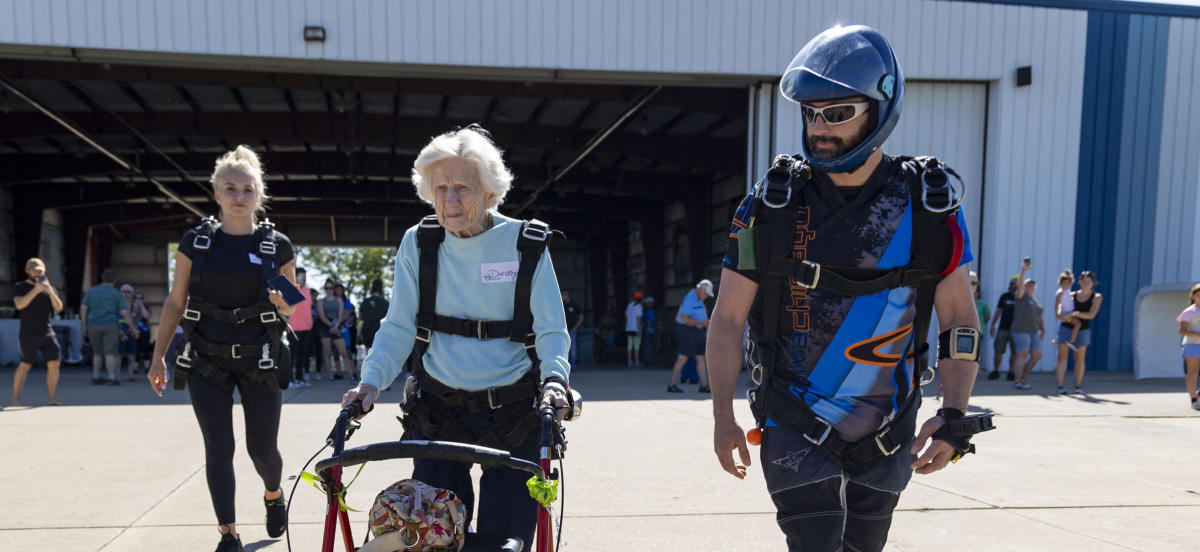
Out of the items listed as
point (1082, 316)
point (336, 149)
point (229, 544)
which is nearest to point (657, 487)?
point (229, 544)

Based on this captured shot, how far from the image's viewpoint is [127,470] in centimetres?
563

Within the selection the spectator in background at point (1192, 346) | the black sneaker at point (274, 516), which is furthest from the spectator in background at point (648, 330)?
the black sneaker at point (274, 516)

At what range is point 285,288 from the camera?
360 centimetres

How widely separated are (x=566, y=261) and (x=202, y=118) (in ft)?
59.0

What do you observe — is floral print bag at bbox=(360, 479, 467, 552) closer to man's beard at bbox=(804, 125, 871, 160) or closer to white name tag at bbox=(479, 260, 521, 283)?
white name tag at bbox=(479, 260, 521, 283)

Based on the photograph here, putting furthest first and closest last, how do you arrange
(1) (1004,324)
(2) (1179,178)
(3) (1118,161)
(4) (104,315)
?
(2) (1179,178) < (3) (1118,161) < (1) (1004,324) < (4) (104,315)

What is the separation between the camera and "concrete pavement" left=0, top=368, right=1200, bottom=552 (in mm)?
3973

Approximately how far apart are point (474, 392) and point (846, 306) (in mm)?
1068

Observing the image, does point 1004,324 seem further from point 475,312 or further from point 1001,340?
point 475,312

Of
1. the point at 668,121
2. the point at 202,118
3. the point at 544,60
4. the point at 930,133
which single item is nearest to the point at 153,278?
the point at 202,118

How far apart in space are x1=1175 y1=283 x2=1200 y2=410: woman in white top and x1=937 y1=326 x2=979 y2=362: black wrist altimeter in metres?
8.71

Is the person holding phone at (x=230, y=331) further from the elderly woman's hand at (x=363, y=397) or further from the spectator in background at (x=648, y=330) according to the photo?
the spectator in background at (x=648, y=330)

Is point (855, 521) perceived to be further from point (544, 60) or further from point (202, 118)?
point (202, 118)

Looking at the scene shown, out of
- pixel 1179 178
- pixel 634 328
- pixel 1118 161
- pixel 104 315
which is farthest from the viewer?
pixel 634 328
